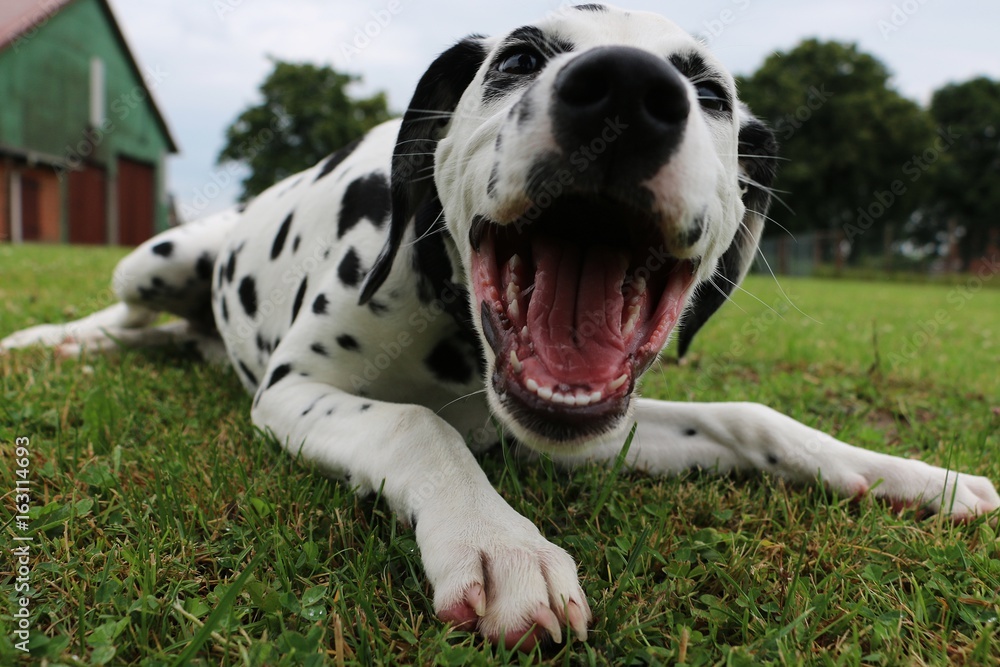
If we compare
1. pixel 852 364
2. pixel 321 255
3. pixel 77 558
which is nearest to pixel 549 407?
pixel 77 558

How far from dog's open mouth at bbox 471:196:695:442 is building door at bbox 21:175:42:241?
29.7 metres

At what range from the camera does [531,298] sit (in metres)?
1.97

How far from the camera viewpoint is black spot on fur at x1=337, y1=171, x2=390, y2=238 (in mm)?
2898

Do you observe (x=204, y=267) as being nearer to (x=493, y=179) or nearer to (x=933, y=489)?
(x=493, y=179)

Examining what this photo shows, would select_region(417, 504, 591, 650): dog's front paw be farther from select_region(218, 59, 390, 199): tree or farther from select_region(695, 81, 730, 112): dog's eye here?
select_region(218, 59, 390, 199): tree

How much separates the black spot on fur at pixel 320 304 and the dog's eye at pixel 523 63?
1.17 m

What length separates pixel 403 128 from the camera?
8.16 ft

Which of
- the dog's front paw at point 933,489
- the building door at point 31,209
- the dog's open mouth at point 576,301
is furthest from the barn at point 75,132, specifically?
the dog's front paw at point 933,489

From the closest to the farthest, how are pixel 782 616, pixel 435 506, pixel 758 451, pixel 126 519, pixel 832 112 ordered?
pixel 782 616, pixel 435 506, pixel 126 519, pixel 758 451, pixel 832 112

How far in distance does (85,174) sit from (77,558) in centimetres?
3190

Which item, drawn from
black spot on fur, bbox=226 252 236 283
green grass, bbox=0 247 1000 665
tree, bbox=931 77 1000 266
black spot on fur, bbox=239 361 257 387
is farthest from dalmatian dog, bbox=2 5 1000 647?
tree, bbox=931 77 1000 266

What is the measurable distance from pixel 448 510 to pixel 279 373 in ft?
4.16

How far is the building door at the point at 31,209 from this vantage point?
2550 cm

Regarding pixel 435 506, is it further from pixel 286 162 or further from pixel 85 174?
pixel 286 162
